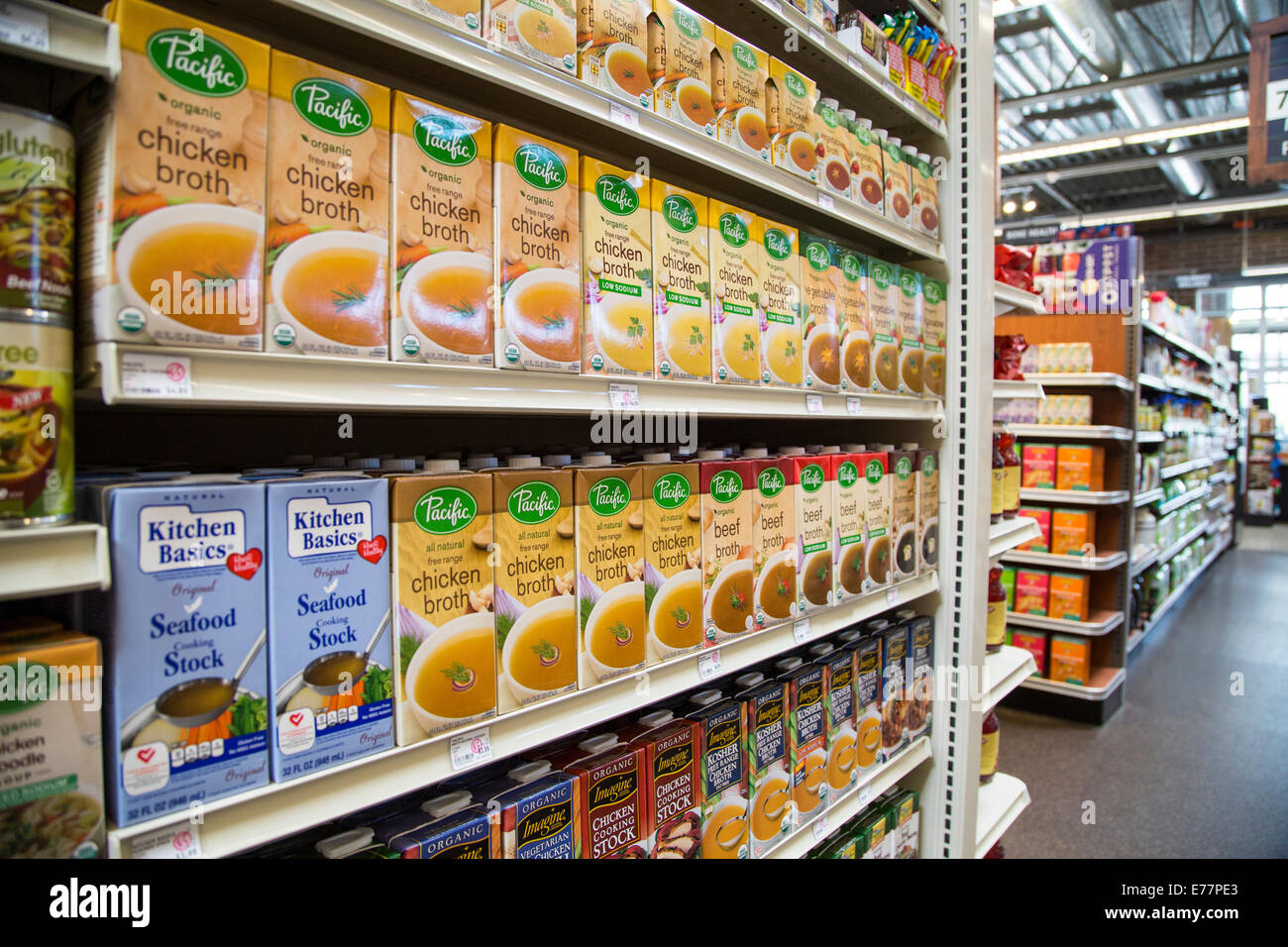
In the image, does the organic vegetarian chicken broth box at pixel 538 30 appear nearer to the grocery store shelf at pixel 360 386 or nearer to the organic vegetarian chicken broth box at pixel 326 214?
the organic vegetarian chicken broth box at pixel 326 214

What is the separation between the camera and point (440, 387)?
3.25ft

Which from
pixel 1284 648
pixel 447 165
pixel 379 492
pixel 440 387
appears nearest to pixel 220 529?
pixel 379 492

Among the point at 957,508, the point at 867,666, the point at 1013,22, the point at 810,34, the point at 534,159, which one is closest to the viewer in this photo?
the point at 534,159

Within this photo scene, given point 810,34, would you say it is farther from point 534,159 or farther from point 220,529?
point 220,529

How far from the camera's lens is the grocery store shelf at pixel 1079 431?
4113 mm

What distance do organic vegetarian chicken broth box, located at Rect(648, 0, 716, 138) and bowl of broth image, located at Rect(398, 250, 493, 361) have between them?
1.70 feet

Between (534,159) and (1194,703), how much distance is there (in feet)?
17.5

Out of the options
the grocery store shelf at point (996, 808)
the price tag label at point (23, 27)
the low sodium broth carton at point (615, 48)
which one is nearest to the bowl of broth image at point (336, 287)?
the price tag label at point (23, 27)

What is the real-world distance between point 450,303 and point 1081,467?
166 inches

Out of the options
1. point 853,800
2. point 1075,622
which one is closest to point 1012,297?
point 853,800

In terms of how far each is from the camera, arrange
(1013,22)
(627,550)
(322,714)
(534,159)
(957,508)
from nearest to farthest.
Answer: (322,714)
(534,159)
(627,550)
(957,508)
(1013,22)

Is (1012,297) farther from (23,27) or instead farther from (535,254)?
(23,27)

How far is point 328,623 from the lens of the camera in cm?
90

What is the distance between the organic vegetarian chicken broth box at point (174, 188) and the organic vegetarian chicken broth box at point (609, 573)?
0.54m
